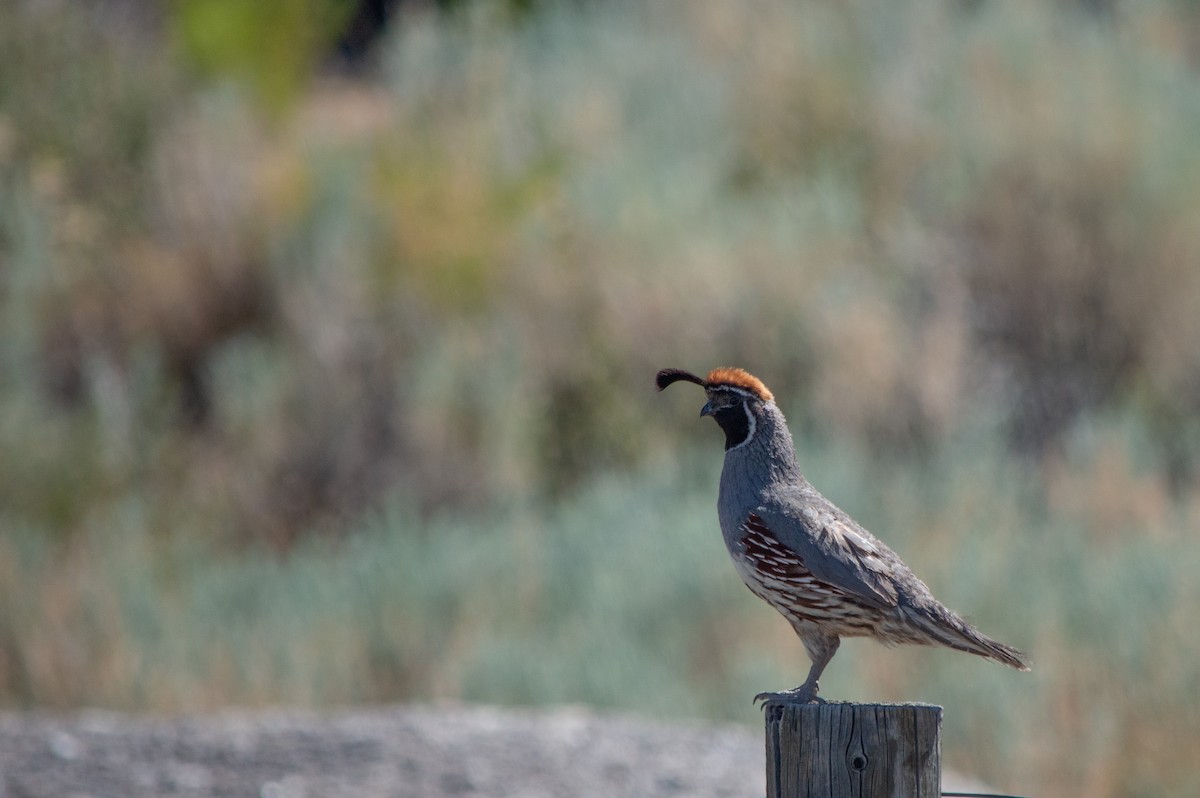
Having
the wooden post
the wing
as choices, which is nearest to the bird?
the wing

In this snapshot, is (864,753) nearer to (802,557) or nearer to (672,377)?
(802,557)

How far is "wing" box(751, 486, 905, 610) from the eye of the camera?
3572 millimetres

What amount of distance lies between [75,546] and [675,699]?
12.5 feet

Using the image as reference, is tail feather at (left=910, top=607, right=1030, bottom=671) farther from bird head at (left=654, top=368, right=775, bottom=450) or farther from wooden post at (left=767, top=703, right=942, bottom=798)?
wooden post at (left=767, top=703, right=942, bottom=798)

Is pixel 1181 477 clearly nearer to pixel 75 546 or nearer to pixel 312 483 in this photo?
pixel 312 483

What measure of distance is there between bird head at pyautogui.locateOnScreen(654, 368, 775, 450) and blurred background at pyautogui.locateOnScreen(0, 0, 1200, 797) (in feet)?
11.4

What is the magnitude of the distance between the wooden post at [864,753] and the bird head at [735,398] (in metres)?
0.96

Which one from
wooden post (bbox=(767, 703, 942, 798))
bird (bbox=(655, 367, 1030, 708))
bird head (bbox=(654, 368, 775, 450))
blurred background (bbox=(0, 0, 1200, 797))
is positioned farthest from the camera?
blurred background (bbox=(0, 0, 1200, 797))

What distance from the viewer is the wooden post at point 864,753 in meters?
2.88

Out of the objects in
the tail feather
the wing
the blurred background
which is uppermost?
the blurred background

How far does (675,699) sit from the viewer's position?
744 cm

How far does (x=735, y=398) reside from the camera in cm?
373

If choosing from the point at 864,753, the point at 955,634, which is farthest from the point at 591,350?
the point at 864,753

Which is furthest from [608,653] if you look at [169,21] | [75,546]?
[169,21]
